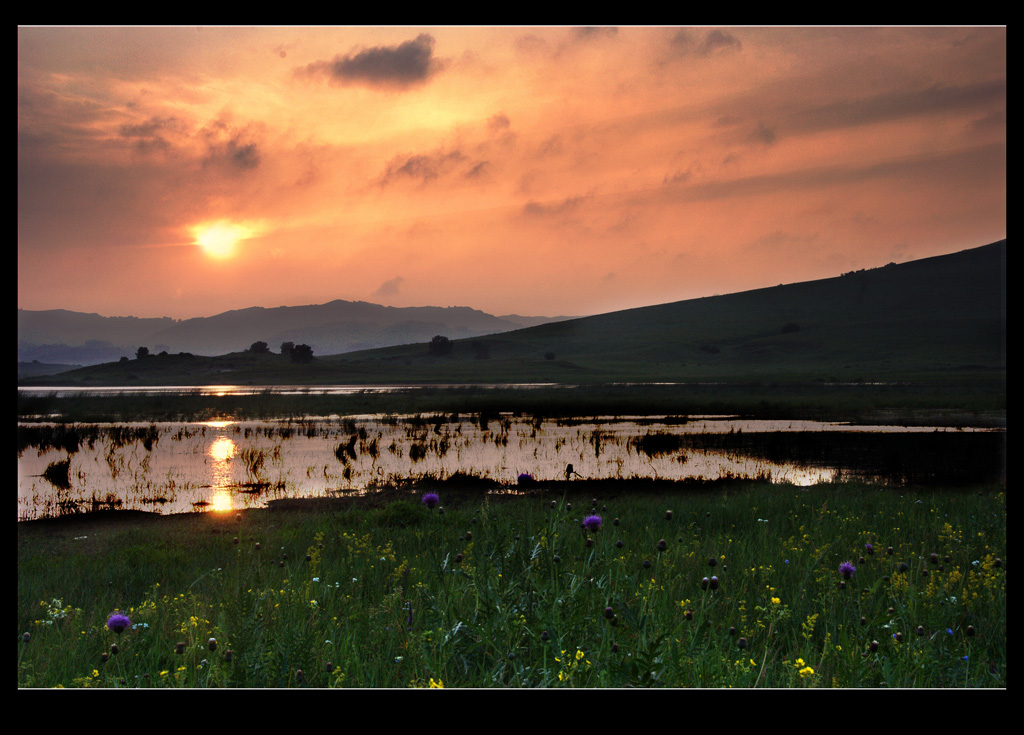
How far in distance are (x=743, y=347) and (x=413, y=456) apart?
97744mm

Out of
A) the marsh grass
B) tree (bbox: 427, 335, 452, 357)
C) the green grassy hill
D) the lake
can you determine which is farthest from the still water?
tree (bbox: 427, 335, 452, 357)

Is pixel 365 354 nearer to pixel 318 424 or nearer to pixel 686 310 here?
pixel 686 310

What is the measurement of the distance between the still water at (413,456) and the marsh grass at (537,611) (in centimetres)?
801

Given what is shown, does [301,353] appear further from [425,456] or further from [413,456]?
[425,456]

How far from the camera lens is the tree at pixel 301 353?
110438 millimetres

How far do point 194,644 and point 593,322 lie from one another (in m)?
151

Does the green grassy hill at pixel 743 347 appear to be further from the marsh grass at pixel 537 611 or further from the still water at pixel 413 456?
the marsh grass at pixel 537 611

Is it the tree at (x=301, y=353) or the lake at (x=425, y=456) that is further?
the tree at (x=301, y=353)

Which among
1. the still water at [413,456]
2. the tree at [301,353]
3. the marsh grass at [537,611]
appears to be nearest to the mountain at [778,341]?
the tree at [301,353]

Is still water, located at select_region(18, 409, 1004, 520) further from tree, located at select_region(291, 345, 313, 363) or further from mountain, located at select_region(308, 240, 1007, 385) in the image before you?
tree, located at select_region(291, 345, 313, 363)

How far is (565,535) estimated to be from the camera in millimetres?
7289

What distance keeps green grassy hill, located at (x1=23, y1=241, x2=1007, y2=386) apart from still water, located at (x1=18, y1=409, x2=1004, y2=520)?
147 ft

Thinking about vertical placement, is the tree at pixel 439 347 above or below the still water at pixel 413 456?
above
